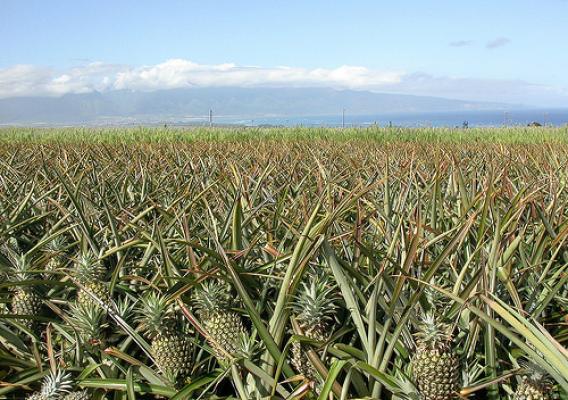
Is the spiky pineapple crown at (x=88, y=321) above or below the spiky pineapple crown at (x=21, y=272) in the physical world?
below

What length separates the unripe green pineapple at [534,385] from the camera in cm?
124

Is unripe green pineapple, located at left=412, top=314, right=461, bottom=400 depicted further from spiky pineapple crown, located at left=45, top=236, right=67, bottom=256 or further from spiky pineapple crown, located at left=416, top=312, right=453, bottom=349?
spiky pineapple crown, located at left=45, top=236, right=67, bottom=256

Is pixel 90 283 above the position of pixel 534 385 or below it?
above

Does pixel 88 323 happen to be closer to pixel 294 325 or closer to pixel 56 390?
A: pixel 56 390

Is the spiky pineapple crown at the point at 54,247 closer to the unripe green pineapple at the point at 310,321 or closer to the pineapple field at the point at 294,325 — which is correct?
the pineapple field at the point at 294,325

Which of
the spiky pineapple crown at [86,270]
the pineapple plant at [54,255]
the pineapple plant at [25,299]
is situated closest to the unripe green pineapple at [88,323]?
the spiky pineapple crown at [86,270]

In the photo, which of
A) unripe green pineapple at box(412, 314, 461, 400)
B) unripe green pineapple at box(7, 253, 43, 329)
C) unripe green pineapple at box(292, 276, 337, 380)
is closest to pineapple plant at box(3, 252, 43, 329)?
unripe green pineapple at box(7, 253, 43, 329)

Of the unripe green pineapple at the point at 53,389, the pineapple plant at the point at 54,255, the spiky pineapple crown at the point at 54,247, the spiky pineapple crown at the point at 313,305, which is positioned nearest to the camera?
the unripe green pineapple at the point at 53,389

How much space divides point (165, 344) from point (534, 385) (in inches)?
33.7

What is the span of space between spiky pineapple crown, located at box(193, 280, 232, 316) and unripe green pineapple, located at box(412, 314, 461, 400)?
50 cm

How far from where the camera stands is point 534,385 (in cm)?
124

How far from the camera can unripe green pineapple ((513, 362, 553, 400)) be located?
1.24m

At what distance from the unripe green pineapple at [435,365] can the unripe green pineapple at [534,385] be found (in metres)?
0.15

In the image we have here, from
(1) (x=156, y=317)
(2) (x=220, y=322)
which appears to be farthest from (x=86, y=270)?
(2) (x=220, y=322)
